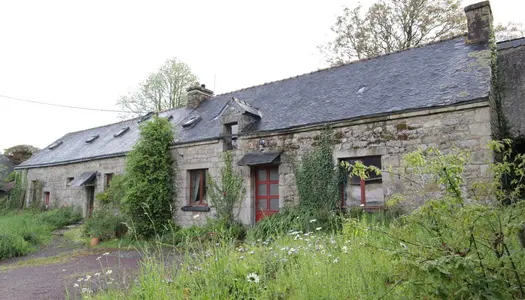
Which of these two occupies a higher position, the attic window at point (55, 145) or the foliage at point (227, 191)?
the attic window at point (55, 145)

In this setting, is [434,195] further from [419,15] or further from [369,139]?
[419,15]

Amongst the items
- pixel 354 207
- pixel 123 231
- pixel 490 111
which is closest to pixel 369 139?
pixel 354 207

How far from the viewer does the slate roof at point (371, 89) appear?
7.52m

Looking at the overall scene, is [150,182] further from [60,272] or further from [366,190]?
[366,190]

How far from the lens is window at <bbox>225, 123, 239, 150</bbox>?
1061cm

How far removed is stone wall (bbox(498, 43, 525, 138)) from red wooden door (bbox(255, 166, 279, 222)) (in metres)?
6.04

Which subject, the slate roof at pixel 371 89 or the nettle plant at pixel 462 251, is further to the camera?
the slate roof at pixel 371 89

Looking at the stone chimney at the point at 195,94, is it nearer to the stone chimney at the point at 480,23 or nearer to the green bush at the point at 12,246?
the green bush at the point at 12,246

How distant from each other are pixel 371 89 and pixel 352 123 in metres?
1.65

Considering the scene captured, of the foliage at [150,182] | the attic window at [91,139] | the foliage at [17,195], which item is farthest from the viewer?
the foliage at [17,195]

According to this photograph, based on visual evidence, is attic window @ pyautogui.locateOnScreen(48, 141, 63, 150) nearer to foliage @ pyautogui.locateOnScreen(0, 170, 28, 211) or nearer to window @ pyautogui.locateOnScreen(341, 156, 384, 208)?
foliage @ pyautogui.locateOnScreen(0, 170, 28, 211)

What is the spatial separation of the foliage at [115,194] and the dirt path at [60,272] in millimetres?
2287

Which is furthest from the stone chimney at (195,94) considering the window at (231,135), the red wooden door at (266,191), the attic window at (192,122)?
the red wooden door at (266,191)

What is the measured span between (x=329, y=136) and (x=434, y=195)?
282 cm
